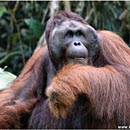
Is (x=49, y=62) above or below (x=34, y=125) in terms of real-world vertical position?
above

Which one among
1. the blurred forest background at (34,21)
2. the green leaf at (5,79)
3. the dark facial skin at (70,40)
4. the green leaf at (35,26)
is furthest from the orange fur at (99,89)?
the green leaf at (35,26)

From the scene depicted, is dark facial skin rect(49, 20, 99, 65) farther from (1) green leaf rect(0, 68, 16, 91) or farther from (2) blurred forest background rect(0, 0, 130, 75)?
(2) blurred forest background rect(0, 0, 130, 75)

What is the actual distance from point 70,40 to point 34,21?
2.52 meters

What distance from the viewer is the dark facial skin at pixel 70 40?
4.09 m

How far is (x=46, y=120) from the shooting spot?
425 centimetres

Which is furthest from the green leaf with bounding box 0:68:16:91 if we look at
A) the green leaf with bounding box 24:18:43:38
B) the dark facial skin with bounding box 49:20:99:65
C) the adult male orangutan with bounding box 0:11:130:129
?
the green leaf with bounding box 24:18:43:38

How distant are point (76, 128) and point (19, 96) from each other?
66 cm

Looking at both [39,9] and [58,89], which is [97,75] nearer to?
[58,89]

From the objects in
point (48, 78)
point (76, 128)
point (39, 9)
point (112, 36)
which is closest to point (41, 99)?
point (48, 78)

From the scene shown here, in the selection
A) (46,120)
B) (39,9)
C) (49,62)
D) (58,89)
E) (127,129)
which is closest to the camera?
A: (58,89)

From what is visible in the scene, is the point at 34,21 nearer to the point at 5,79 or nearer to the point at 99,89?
the point at 5,79

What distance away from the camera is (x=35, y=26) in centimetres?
657

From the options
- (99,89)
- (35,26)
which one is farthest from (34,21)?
(99,89)

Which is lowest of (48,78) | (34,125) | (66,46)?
(34,125)
